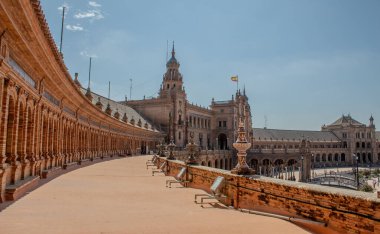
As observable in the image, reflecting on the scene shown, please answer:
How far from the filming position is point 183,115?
241ft

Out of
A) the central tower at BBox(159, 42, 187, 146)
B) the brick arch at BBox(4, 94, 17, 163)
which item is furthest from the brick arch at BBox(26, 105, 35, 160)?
the central tower at BBox(159, 42, 187, 146)

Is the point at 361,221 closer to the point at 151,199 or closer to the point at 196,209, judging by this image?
the point at 196,209

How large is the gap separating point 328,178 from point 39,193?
57633mm

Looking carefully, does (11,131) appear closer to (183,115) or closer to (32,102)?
(32,102)

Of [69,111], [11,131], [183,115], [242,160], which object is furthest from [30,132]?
[183,115]

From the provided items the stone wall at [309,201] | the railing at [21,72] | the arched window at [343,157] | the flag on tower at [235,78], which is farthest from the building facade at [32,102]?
the arched window at [343,157]

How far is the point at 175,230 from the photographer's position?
6551mm

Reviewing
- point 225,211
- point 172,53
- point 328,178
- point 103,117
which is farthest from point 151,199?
point 172,53

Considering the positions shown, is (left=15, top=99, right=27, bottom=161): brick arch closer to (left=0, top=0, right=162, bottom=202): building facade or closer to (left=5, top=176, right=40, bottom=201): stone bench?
(left=0, top=0, right=162, bottom=202): building facade

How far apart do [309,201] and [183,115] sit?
2618 inches

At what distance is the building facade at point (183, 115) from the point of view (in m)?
70.2

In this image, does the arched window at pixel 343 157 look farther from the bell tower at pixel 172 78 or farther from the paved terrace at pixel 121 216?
the paved terrace at pixel 121 216

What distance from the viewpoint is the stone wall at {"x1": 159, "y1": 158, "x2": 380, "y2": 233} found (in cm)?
584

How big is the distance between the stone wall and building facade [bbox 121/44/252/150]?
5143 centimetres
